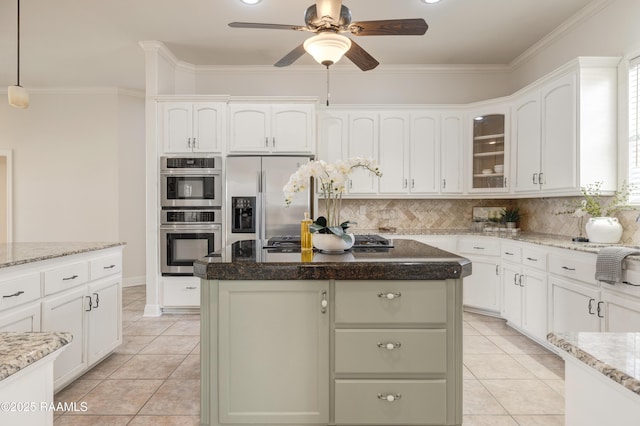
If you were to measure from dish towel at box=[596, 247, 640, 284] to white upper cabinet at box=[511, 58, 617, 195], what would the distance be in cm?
97

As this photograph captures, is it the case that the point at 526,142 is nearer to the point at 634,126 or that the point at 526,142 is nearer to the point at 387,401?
the point at 634,126

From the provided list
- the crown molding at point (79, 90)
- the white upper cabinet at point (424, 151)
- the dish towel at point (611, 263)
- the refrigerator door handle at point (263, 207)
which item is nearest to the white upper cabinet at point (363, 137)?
the white upper cabinet at point (424, 151)

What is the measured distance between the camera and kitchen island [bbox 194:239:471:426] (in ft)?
5.81

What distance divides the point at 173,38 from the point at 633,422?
4.53 m

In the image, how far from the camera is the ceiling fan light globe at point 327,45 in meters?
2.18

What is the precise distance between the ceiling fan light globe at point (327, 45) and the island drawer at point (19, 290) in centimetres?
205

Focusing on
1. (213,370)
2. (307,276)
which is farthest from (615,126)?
(213,370)

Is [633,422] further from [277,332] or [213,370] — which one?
[213,370]

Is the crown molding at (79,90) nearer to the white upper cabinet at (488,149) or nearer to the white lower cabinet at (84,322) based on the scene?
the white lower cabinet at (84,322)

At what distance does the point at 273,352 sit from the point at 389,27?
1.97 m

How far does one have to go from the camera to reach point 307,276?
1760 millimetres

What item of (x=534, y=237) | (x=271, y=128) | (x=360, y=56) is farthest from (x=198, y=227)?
(x=534, y=237)

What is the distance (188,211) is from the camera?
406 centimetres

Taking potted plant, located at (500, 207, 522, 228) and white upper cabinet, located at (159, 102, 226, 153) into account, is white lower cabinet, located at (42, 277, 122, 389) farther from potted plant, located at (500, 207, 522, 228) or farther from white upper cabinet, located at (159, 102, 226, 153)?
potted plant, located at (500, 207, 522, 228)
